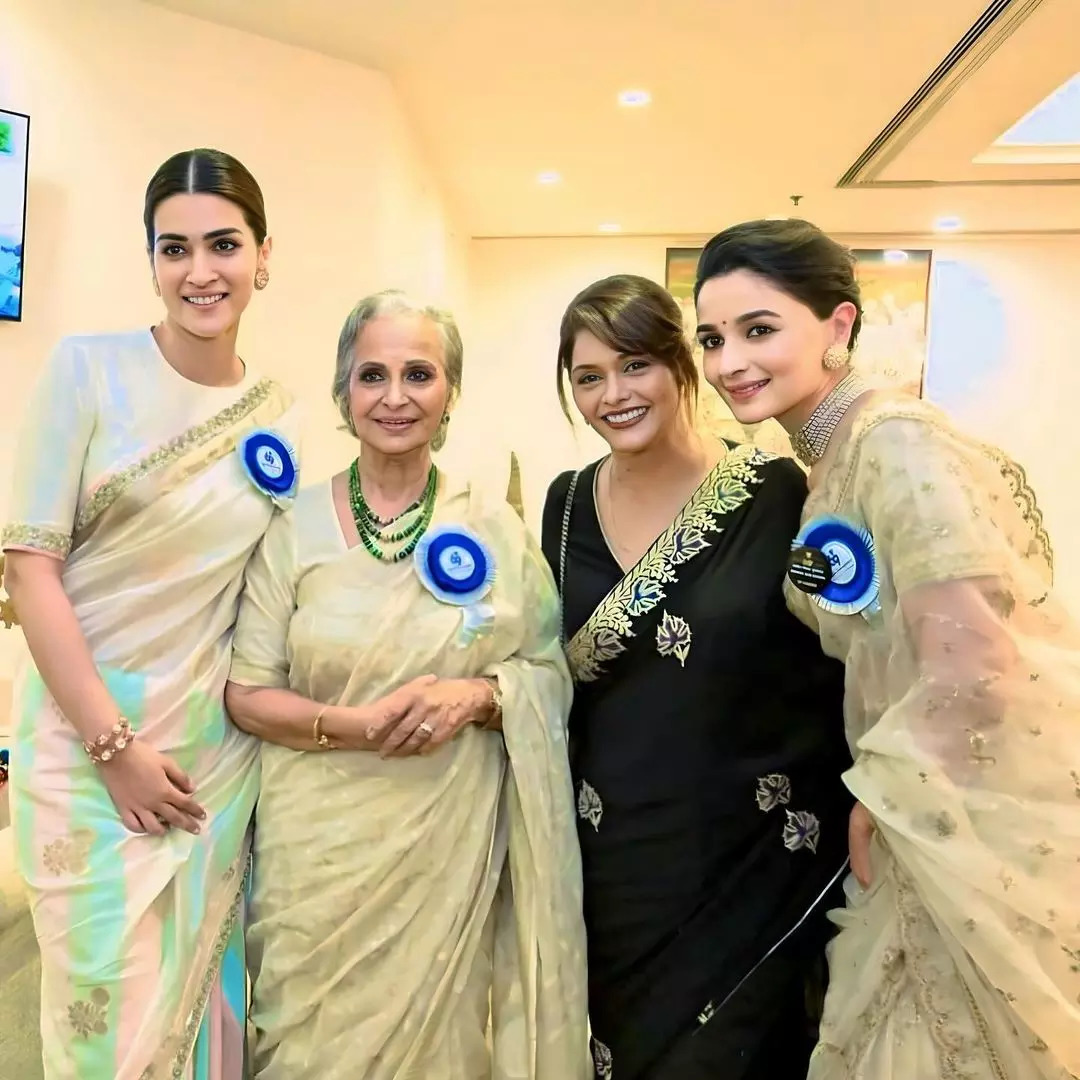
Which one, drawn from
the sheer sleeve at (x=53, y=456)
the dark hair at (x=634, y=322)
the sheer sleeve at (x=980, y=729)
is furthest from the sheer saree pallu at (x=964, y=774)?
the sheer sleeve at (x=53, y=456)

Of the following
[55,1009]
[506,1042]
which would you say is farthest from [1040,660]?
[55,1009]

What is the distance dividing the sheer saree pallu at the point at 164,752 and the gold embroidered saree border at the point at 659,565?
0.54 metres

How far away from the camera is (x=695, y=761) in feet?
4.46

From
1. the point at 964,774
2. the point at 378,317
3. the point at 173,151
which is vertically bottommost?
the point at 964,774

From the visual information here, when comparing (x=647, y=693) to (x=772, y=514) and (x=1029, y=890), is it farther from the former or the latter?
(x=1029, y=890)

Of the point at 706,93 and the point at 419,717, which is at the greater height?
the point at 706,93

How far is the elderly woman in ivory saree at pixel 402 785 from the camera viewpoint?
1321mm

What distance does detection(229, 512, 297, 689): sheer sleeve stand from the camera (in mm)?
1376

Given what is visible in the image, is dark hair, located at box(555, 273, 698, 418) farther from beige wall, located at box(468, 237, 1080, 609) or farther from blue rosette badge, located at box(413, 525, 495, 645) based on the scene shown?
beige wall, located at box(468, 237, 1080, 609)

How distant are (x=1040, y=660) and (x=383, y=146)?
120 inches

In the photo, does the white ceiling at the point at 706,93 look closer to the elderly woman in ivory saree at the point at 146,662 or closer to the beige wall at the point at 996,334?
the beige wall at the point at 996,334

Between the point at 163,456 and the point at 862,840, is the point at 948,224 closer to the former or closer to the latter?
the point at 862,840

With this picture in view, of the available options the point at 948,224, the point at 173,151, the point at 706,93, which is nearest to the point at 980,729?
the point at 173,151

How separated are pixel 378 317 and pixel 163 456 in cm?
38
